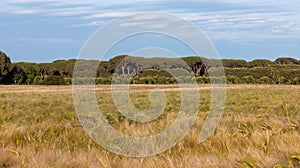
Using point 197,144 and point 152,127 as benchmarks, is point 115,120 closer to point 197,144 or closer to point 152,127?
point 152,127

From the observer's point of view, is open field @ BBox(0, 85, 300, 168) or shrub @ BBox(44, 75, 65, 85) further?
shrub @ BBox(44, 75, 65, 85)

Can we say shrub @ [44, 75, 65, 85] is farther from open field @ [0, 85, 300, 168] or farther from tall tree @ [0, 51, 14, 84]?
open field @ [0, 85, 300, 168]

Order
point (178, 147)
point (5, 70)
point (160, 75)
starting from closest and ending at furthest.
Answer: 1. point (178, 147)
2. point (160, 75)
3. point (5, 70)

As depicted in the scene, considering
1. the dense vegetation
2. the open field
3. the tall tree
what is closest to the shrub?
the dense vegetation

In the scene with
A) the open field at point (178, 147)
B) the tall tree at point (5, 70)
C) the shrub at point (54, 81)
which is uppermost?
the tall tree at point (5, 70)

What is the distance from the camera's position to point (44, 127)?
33.2ft

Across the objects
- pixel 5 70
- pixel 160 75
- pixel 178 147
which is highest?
pixel 5 70

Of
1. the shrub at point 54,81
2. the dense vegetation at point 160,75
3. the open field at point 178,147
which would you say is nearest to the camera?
the open field at point 178,147

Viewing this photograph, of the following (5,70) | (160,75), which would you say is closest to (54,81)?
(5,70)

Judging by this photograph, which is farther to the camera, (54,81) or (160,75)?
A: (54,81)

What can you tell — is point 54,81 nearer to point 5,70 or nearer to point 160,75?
point 5,70

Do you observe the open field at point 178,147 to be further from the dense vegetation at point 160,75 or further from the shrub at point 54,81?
the shrub at point 54,81

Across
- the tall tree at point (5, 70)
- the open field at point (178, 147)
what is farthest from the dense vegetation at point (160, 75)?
the open field at point (178, 147)

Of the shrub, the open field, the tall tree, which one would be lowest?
the open field
